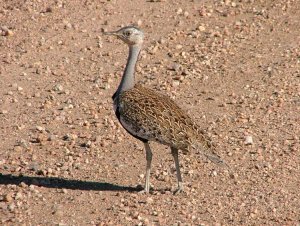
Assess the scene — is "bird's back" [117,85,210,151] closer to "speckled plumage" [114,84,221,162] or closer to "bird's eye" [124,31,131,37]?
A: "speckled plumage" [114,84,221,162]

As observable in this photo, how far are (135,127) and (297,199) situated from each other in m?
2.08

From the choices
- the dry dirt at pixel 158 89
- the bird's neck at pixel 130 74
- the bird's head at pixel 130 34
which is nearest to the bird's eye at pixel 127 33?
the bird's head at pixel 130 34

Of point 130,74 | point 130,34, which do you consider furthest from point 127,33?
point 130,74

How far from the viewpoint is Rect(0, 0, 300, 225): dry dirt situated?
10.6 m

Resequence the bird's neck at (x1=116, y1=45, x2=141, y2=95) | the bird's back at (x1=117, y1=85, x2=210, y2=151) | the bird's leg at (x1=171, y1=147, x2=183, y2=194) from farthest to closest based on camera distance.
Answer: the bird's neck at (x1=116, y1=45, x2=141, y2=95)
the bird's leg at (x1=171, y1=147, x2=183, y2=194)
the bird's back at (x1=117, y1=85, x2=210, y2=151)

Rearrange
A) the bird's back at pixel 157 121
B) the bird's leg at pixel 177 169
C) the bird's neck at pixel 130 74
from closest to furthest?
the bird's back at pixel 157 121 < the bird's leg at pixel 177 169 < the bird's neck at pixel 130 74

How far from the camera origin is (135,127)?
Answer: 417 inches

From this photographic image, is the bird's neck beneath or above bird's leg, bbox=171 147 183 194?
above

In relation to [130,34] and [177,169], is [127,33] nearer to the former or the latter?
[130,34]

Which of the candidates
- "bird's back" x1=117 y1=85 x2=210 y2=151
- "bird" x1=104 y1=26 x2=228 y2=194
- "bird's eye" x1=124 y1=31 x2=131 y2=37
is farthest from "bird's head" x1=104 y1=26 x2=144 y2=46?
"bird's back" x1=117 y1=85 x2=210 y2=151

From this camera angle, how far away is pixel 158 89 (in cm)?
1407

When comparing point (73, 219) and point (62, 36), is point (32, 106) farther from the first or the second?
point (73, 219)

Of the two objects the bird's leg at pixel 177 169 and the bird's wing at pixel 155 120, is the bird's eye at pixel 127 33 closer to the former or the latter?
the bird's wing at pixel 155 120

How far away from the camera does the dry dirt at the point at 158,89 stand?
1059 centimetres
